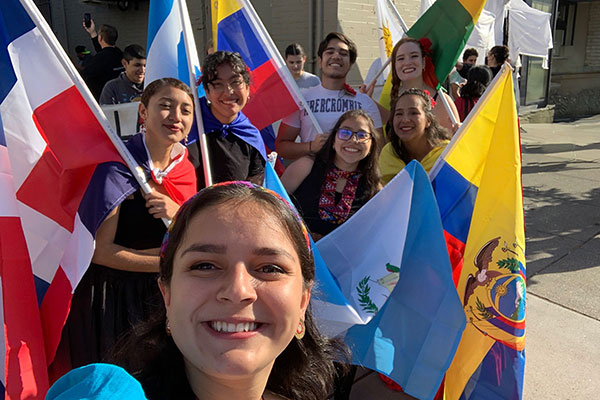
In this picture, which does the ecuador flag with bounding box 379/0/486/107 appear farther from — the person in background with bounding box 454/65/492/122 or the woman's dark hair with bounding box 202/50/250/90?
the woman's dark hair with bounding box 202/50/250/90

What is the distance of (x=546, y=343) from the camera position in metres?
3.36

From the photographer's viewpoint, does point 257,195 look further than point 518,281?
No

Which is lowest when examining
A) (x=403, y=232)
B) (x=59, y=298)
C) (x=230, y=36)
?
(x=59, y=298)

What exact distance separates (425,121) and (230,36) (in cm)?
179

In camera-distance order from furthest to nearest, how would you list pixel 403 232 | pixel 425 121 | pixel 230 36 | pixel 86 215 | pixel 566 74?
pixel 566 74 → pixel 230 36 → pixel 425 121 → pixel 403 232 → pixel 86 215

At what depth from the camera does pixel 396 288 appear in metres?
2.44

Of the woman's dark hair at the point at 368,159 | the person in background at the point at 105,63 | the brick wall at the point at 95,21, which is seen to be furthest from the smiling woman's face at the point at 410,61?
the brick wall at the point at 95,21

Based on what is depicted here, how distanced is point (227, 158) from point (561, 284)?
3.12m

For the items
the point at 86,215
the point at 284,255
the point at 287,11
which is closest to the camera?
the point at 284,255

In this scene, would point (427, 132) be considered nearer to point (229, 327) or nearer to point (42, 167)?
point (42, 167)

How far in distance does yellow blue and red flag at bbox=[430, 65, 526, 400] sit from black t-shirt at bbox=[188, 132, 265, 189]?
1109 millimetres

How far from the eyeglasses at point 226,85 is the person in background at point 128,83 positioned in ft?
7.55

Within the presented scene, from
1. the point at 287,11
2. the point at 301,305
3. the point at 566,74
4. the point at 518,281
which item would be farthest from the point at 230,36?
the point at 566,74

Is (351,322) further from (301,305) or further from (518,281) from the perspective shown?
(301,305)
